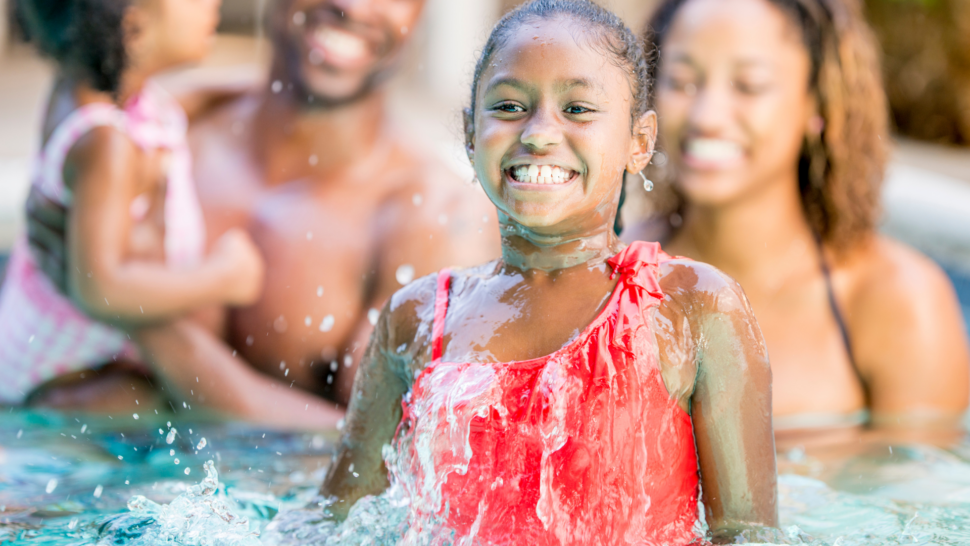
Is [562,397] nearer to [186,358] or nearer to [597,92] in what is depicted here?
[597,92]

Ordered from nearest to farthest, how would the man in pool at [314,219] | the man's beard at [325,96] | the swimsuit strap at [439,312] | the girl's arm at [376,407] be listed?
1. the swimsuit strap at [439,312]
2. the girl's arm at [376,407]
3. the man in pool at [314,219]
4. the man's beard at [325,96]

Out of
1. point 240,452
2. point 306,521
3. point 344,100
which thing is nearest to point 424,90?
point 344,100

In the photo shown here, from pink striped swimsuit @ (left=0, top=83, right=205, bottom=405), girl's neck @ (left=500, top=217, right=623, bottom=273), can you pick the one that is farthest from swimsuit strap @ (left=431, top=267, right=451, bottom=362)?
pink striped swimsuit @ (left=0, top=83, right=205, bottom=405)

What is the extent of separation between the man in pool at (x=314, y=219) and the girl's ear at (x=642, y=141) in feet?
5.74

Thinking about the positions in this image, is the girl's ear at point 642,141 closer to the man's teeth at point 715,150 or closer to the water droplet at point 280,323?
the man's teeth at point 715,150

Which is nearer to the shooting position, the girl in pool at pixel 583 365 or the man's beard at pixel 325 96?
the girl in pool at pixel 583 365

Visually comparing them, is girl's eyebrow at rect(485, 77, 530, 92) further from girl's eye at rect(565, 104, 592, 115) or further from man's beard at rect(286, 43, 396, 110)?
man's beard at rect(286, 43, 396, 110)

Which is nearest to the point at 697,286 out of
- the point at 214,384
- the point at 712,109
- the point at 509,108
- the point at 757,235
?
the point at 509,108

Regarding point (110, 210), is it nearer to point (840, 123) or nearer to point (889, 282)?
point (840, 123)

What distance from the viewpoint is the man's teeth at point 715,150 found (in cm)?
339

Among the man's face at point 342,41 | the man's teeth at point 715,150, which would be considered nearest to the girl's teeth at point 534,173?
the man's teeth at point 715,150

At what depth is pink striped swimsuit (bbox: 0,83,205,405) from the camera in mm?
3465

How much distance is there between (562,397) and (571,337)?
12cm

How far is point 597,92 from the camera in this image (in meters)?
1.91
